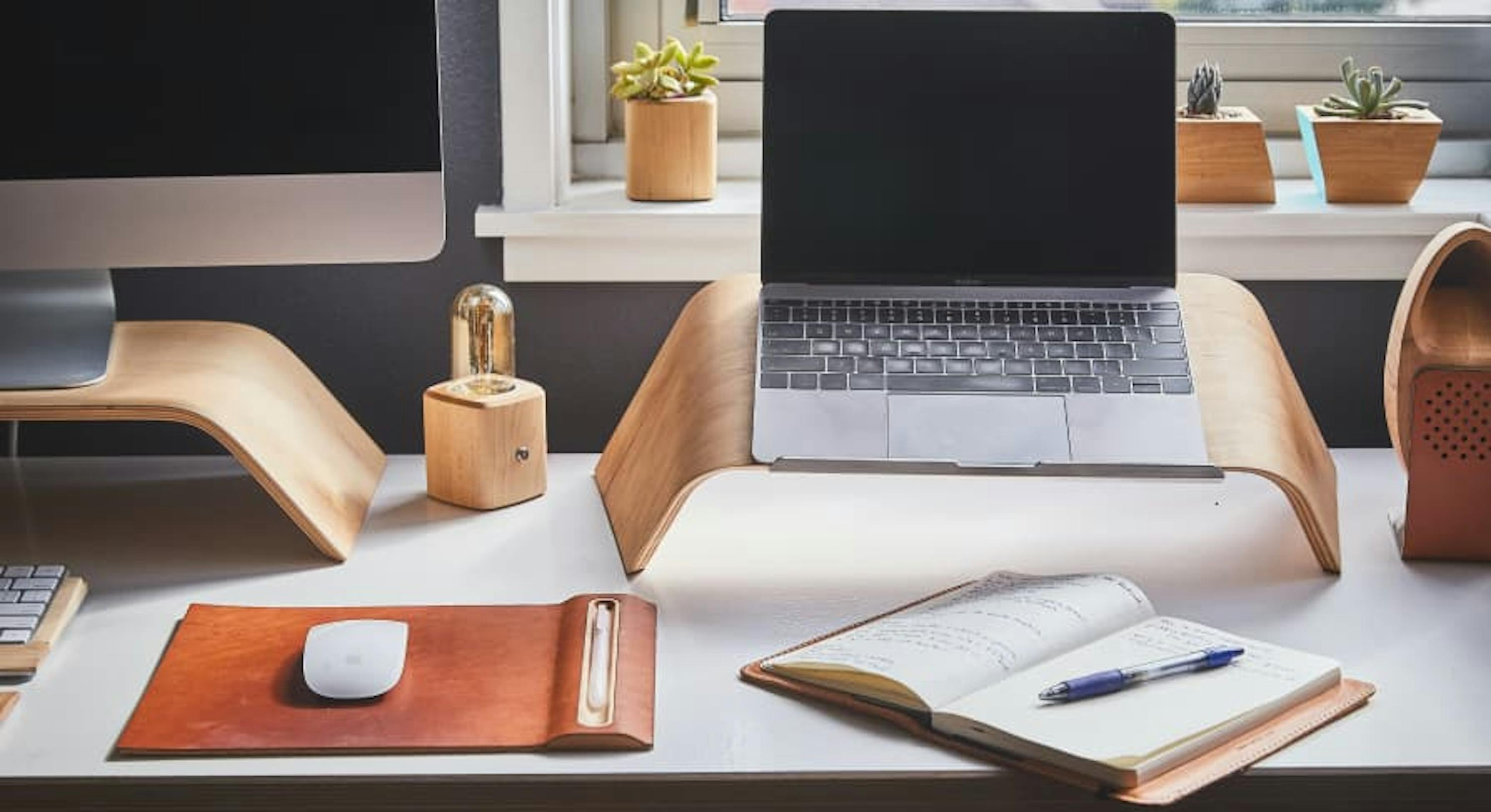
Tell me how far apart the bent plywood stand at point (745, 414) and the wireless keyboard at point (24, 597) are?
375 millimetres

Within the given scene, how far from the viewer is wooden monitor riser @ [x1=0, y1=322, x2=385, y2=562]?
3.97 ft

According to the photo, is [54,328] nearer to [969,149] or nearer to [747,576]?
[747,576]

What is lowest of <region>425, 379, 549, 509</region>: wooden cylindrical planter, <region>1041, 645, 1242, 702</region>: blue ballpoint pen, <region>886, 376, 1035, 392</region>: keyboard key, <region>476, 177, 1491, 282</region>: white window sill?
<region>1041, 645, 1242, 702</region>: blue ballpoint pen

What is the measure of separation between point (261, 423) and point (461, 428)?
151mm

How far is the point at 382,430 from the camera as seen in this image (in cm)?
161

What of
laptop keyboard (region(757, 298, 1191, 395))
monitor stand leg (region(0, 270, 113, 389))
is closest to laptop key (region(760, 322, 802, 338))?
laptop keyboard (region(757, 298, 1191, 395))

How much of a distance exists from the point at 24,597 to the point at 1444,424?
3.14ft

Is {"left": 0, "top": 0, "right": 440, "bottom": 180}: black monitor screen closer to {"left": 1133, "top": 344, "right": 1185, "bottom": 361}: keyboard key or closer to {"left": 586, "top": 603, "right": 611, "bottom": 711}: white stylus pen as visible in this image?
{"left": 586, "top": 603, "right": 611, "bottom": 711}: white stylus pen

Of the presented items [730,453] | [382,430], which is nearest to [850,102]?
[730,453]

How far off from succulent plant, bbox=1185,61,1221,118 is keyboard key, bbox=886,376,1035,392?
452mm

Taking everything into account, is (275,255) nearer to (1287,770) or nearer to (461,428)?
(461,428)

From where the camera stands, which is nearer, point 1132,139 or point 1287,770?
point 1287,770

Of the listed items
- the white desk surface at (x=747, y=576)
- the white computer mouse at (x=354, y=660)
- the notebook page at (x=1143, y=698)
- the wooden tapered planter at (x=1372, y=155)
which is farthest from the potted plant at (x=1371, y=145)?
the white computer mouse at (x=354, y=660)

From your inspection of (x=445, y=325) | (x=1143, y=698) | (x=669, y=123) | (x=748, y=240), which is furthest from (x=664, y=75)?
(x=1143, y=698)
